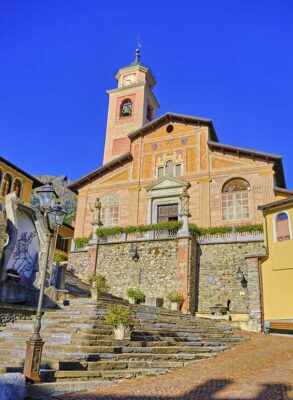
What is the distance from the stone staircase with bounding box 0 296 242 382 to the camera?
751 cm

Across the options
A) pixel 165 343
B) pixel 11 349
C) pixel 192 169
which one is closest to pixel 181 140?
pixel 192 169

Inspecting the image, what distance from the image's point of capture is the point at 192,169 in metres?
Result: 25.9

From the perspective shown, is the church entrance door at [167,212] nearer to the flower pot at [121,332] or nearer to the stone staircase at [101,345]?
the stone staircase at [101,345]

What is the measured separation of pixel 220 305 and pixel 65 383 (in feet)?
46.3

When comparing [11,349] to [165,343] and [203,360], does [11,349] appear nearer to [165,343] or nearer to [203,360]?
[165,343]

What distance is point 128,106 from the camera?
36969mm

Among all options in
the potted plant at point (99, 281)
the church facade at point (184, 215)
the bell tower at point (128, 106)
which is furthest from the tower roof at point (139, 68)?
the potted plant at point (99, 281)

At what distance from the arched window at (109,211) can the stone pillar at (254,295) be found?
448 inches

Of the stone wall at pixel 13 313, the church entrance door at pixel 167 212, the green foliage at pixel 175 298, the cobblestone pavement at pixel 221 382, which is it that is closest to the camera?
the cobblestone pavement at pixel 221 382

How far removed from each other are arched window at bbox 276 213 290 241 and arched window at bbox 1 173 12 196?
1792 centimetres

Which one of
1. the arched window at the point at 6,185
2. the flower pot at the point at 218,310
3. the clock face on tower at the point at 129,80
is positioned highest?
the clock face on tower at the point at 129,80

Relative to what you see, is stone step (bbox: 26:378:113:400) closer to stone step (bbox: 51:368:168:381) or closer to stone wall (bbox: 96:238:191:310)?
stone step (bbox: 51:368:168:381)

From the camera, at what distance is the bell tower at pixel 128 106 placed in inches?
1369

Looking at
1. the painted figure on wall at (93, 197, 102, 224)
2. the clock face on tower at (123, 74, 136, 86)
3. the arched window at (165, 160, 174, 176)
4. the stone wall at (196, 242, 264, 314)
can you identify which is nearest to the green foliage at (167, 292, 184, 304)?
the stone wall at (196, 242, 264, 314)
